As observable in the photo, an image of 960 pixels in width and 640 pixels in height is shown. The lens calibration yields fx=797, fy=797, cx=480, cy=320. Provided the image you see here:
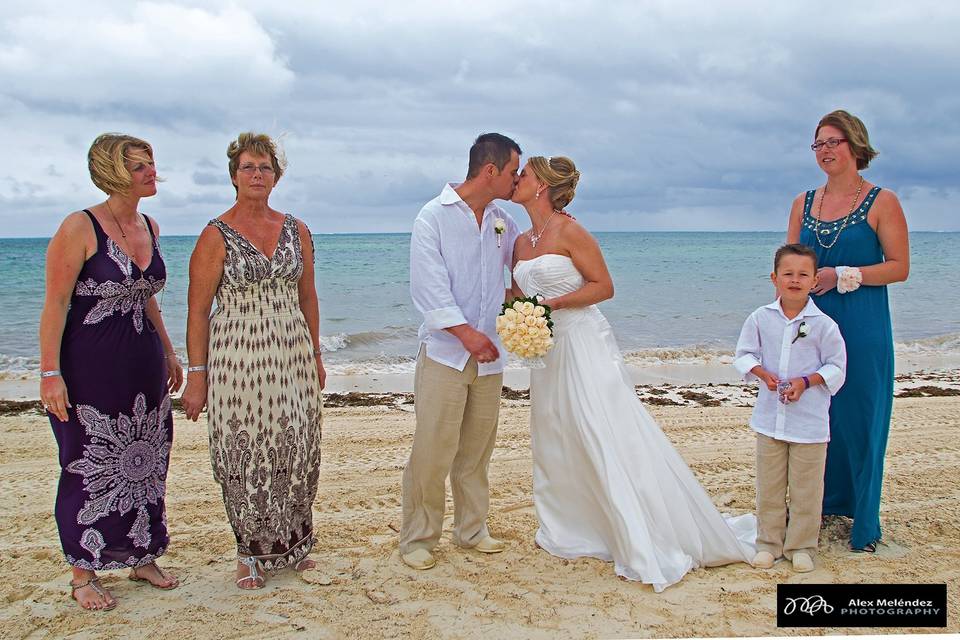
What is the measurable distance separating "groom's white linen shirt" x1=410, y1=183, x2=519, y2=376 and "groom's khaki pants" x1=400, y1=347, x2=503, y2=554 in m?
0.11

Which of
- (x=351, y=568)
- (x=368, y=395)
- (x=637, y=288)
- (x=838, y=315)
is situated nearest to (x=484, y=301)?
(x=351, y=568)

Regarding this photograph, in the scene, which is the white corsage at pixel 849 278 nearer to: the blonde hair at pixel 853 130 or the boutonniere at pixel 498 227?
the blonde hair at pixel 853 130

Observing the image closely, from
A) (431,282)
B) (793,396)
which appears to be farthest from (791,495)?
(431,282)

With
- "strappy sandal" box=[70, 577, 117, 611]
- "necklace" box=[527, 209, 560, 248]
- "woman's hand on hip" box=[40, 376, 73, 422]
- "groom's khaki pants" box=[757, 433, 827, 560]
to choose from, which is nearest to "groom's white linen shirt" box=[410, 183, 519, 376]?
"necklace" box=[527, 209, 560, 248]

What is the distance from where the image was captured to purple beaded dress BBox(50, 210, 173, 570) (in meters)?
4.06

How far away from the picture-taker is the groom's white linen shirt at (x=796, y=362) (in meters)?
4.47

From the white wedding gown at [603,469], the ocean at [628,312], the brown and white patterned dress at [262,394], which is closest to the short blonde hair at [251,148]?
the brown and white patterned dress at [262,394]

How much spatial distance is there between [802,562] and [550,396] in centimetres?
171

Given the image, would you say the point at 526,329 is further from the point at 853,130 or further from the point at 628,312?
the point at 628,312

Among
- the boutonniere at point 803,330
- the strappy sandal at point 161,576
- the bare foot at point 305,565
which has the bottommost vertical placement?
the strappy sandal at point 161,576

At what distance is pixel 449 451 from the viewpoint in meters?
4.71

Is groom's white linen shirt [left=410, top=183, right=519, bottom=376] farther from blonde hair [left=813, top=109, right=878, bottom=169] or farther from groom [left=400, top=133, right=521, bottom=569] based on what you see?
blonde hair [left=813, top=109, right=878, bottom=169]

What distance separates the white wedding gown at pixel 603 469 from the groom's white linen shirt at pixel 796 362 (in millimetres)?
609

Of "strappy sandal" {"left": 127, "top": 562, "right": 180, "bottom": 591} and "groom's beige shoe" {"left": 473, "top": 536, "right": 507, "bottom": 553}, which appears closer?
"strappy sandal" {"left": 127, "top": 562, "right": 180, "bottom": 591}
